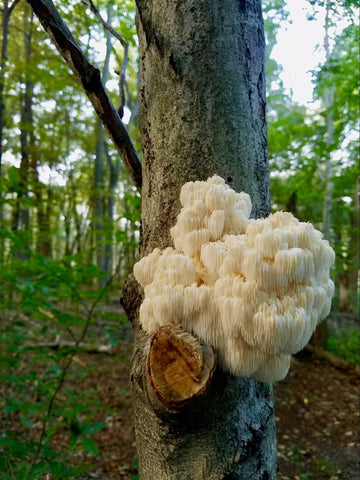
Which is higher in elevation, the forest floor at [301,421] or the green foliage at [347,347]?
the green foliage at [347,347]

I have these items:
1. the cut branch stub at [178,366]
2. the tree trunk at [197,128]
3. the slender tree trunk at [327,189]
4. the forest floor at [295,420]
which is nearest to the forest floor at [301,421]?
the forest floor at [295,420]

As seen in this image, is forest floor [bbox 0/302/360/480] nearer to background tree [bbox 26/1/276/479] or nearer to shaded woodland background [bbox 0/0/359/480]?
shaded woodland background [bbox 0/0/359/480]

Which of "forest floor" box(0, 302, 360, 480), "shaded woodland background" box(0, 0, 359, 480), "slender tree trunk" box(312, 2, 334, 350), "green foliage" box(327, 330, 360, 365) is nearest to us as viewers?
"shaded woodland background" box(0, 0, 359, 480)

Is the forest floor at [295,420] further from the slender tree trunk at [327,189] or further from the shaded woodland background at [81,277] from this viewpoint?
the slender tree trunk at [327,189]

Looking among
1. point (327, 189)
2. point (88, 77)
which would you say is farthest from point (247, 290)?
point (327, 189)

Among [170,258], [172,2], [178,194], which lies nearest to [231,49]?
[172,2]

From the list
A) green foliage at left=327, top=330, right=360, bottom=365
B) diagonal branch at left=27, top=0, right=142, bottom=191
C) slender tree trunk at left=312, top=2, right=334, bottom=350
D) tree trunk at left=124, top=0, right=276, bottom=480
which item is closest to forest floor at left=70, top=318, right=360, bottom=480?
green foliage at left=327, top=330, right=360, bottom=365
